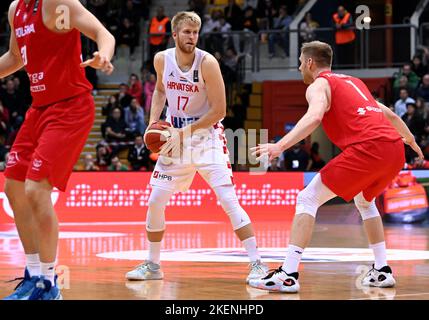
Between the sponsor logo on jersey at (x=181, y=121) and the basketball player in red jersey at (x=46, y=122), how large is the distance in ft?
5.41

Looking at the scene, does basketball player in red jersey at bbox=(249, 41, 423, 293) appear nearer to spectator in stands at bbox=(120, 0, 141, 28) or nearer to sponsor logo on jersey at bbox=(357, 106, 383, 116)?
sponsor logo on jersey at bbox=(357, 106, 383, 116)

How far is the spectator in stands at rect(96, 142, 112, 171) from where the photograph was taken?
19453 mm

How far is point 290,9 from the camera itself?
23.9 m

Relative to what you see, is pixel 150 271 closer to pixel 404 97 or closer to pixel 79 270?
pixel 79 270

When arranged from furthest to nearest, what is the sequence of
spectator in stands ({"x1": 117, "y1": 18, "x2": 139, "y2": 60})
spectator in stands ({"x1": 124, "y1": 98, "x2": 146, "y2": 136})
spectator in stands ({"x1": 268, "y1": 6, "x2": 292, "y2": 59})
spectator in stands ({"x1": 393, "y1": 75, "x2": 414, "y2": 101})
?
spectator in stands ({"x1": 117, "y1": 18, "x2": 139, "y2": 60})
spectator in stands ({"x1": 268, "y1": 6, "x2": 292, "y2": 59})
spectator in stands ({"x1": 124, "y1": 98, "x2": 146, "y2": 136})
spectator in stands ({"x1": 393, "y1": 75, "x2": 414, "y2": 101})

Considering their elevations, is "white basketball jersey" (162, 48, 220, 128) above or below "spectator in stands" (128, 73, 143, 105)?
above

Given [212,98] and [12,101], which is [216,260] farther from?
[12,101]

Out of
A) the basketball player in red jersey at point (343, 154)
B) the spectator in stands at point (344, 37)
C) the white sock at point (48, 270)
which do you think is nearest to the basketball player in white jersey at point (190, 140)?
the basketball player in red jersey at point (343, 154)

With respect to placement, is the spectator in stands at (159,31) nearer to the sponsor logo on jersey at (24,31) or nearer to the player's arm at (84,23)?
the sponsor logo on jersey at (24,31)

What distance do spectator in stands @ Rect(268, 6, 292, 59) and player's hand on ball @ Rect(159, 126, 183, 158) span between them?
14.1 metres

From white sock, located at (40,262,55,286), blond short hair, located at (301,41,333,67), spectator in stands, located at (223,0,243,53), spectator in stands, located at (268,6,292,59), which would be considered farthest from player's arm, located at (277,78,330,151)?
spectator in stands, located at (223,0,243,53)

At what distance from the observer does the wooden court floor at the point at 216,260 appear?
6898 mm

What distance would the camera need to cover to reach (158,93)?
27.1 feet

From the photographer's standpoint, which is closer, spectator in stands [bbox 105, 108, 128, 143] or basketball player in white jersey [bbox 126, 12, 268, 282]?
basketball player in white jersey [bbox 126, 12, 268, 282]
